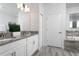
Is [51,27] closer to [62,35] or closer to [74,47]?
[62,35]

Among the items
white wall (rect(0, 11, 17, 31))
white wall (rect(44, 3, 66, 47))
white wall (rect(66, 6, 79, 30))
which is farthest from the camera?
white wall (rect(44, 3, 66, 47))

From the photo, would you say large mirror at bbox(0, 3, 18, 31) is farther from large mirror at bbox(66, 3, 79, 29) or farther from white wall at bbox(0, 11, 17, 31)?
large mirror at bbox(66, 3, 79, 29)


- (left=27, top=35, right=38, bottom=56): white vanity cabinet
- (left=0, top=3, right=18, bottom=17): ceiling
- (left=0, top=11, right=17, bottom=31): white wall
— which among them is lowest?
(left=27, top=35, right=38, bottom=56): white vanity cabinet

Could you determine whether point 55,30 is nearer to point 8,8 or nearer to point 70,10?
point 70,10

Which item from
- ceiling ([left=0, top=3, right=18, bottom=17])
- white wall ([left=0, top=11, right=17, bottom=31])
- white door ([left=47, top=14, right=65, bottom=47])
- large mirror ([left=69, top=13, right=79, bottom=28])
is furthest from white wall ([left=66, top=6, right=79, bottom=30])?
white wall ([left=0, top=11, right=17, bottom=31])

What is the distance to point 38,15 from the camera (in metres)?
4.31

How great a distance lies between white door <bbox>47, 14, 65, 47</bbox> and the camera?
4.87m

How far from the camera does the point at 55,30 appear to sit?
5039 millimetres

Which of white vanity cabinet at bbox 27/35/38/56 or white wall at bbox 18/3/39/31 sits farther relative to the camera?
white wall at bbox 18/3/39/31

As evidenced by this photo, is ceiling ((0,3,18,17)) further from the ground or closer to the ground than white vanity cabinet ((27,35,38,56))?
further from the ground

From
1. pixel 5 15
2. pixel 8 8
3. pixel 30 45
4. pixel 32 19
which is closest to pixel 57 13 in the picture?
pixel 32 19

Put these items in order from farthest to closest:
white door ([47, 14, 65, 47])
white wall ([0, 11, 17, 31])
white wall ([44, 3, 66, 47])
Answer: white door ([47, 14, 65, 47]) → white wall ([44, 3, 66, 47]) → white wall ([0, 11, 17, 31])

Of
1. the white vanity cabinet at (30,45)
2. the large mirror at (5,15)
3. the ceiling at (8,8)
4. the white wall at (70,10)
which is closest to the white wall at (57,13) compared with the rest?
the white wall at (70,10)

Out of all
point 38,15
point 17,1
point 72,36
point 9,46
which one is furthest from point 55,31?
point 9,46
